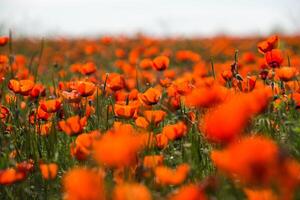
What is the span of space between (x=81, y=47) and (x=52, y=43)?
1.34m

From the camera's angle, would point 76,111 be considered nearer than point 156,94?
No

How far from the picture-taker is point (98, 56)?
882 centimetres

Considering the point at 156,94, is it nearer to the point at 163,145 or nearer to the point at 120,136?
the point at 163,145

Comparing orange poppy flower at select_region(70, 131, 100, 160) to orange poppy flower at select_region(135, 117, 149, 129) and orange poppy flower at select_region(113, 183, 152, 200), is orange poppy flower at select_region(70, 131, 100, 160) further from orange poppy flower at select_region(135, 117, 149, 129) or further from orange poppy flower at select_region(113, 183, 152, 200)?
orange poppy flower at select_region(113, 183, 152, 200)

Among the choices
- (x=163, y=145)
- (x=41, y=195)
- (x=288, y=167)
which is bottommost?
(x=41, y=195)

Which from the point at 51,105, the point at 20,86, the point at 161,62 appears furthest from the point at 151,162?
the point at 161,62

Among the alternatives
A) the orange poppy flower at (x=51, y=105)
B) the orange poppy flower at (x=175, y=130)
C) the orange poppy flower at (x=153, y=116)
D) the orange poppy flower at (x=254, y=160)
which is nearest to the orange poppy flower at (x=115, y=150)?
the orange poppy flower at (x=254, y=160)

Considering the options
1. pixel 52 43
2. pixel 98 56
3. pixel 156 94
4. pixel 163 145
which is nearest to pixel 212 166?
pixel 163 145

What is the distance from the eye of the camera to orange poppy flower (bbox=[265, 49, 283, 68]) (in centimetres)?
256

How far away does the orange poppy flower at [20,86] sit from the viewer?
2667mm

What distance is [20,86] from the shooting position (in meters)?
2.71

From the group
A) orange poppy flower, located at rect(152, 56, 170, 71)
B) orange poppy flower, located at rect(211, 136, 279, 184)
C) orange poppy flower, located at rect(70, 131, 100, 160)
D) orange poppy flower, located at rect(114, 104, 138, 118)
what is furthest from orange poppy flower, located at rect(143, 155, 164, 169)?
orange poppy flower, located at rect(152, 56, 170, 71)

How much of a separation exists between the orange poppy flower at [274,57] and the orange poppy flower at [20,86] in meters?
1.16

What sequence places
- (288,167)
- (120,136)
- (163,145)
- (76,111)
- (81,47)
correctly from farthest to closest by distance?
(81,47), (76,111), (163,145), (120,136), (288,167)
